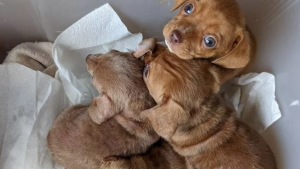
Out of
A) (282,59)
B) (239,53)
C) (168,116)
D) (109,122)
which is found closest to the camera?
(168,116)

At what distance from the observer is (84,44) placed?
2.09m

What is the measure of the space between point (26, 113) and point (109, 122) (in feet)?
1.61

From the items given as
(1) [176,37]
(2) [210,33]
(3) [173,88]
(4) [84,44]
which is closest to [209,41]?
(2) [210,33]

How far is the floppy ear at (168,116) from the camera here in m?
1.50

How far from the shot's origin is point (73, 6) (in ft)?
6.39

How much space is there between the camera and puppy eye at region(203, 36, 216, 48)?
5.14 feet

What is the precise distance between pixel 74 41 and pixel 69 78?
0.65 feet

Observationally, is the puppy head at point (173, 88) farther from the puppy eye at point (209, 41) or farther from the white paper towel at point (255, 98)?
the white paper towel at point (255, 98)

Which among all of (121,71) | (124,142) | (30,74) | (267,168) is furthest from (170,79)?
(30,74)

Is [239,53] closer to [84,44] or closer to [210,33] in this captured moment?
[210,33]

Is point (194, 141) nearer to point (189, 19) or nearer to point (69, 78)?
point (189, 19)

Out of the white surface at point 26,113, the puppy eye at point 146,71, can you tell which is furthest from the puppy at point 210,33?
the white surface at point 26,113

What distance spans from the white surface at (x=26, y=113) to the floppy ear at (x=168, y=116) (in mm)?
688

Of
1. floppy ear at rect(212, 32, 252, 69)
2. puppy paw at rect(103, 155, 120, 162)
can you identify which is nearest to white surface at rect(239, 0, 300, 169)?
floppy ear at rect(212, 32, 252, 69)
